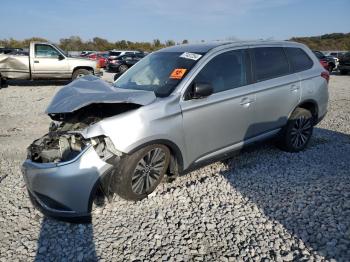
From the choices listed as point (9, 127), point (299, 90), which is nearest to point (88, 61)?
point (9, 127)

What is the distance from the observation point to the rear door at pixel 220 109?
3846mm

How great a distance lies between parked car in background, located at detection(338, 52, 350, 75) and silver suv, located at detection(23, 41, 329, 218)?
18096 mm

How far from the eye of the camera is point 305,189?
4117mm

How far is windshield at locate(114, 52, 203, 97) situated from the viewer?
12.8 feet

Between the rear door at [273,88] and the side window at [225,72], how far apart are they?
0.26 metres

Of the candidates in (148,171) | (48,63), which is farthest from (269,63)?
(48,63)

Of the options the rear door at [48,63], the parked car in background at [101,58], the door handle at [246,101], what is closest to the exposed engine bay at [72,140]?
the door handle at [246,101]

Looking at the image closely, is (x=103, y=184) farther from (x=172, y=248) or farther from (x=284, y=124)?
(x=284, y=124)

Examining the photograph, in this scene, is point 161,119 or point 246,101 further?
point 246,101

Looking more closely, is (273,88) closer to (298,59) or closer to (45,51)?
(298,59)

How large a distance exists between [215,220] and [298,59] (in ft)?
10.4

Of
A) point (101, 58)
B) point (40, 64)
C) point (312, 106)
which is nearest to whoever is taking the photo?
point (312, 106)

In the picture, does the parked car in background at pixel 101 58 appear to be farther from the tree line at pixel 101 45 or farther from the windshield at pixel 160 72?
the tree line at pixel 101 45

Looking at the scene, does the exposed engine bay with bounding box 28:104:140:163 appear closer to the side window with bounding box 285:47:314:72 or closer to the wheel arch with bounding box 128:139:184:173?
the wheel arch with bounding box 128:139:184:173
